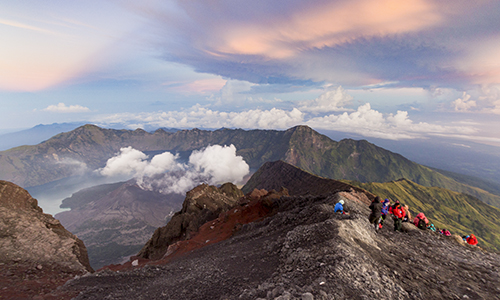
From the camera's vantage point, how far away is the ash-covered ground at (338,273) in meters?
11.3

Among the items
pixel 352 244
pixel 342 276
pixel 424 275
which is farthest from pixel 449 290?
pixel 342 276

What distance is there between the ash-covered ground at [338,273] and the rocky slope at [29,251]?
177 inches

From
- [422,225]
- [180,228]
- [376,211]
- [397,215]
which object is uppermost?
[376,211]

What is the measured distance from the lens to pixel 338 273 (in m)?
11.6

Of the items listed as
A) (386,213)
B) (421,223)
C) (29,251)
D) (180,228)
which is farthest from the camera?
(180,228)

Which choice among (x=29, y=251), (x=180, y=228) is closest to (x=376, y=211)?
(x=29, y=251)

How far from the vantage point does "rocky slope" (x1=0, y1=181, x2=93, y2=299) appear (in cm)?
2107

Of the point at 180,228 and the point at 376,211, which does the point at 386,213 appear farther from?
the point at 180,228

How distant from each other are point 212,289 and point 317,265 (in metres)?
9.59

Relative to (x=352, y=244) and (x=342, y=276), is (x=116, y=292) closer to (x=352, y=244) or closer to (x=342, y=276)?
(x=342, y=276)

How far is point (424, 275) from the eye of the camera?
535 inches

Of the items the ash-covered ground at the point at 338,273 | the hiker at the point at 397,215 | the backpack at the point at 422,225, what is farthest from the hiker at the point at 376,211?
the backpack at the point at 422,225

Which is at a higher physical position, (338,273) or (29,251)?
(338,273)

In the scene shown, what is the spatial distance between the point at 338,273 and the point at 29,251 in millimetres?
42031
